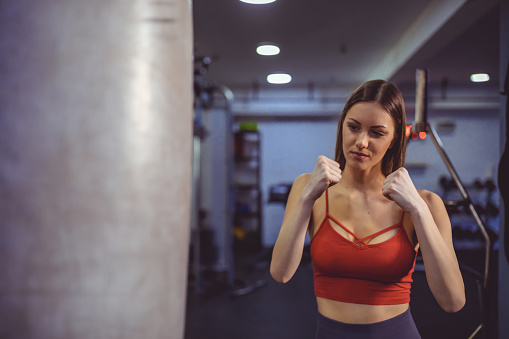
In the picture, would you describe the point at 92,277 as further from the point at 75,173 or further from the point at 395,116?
the point at 395,116

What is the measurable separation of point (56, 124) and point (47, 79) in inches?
1.8

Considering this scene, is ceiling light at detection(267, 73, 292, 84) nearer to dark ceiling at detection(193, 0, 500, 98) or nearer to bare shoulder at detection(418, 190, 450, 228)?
dark ceiling at detection(193, 0, 500, 98)

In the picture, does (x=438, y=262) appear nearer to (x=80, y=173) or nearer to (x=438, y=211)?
(x=438, y=211)

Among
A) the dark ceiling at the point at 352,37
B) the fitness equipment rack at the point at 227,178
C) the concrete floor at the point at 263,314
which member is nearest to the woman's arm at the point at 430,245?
the concrete floor at the point at 263,314

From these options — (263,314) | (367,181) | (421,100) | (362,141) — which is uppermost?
(421,100)

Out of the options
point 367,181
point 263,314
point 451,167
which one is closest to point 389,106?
point 367,181

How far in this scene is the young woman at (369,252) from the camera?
907 millimetres

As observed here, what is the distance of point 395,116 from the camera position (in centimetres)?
104

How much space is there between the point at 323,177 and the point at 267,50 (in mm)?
3923

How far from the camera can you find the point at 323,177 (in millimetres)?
837

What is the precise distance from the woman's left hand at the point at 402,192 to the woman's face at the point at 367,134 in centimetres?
13

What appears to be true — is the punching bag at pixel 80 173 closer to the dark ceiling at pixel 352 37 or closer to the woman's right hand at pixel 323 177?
the woman's right hand at pixel 323 177

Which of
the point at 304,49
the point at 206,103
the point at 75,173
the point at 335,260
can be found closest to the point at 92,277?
the point at 75,173

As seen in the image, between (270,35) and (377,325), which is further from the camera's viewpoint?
(270,35)
